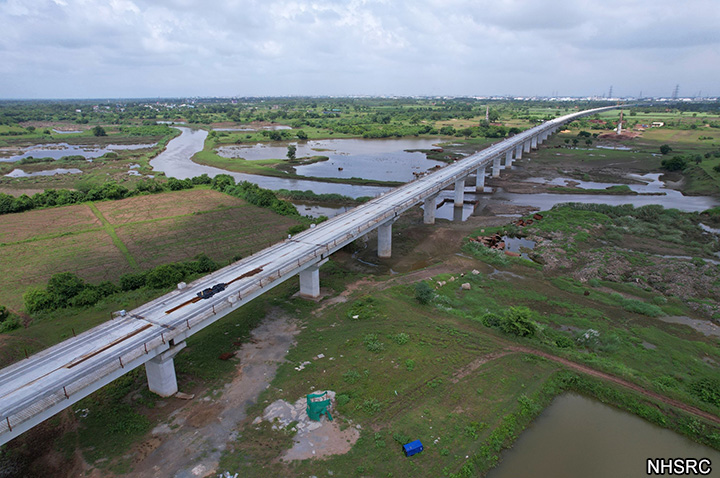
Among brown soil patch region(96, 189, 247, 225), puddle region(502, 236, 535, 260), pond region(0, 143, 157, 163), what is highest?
pond region(0, 143, 157, 163)

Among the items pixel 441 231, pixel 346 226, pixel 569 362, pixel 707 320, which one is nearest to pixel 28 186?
pixel 346 226

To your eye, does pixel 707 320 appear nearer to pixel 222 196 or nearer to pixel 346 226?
pixel 346 226

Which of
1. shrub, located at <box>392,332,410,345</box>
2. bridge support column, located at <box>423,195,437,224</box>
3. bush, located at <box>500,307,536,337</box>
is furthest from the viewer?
bridge support column, located at <box>423,195,437,224</box>

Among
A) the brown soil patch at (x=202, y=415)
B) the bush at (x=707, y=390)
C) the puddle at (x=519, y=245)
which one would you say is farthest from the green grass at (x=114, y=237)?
the bush at (x=707, y=390)

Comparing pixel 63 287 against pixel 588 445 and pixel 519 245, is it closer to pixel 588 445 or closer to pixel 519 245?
pixel 588 445

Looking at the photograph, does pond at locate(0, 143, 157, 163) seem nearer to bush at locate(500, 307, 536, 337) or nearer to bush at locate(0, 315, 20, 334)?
bush at locate(0, 315, 20, 334)

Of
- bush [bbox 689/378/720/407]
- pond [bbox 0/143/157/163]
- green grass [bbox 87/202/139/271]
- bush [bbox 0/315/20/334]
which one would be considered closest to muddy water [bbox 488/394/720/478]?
Result: bush [bbox 689/378/720/407]

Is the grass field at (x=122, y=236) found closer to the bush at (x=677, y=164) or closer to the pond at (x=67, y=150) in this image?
the pond at (x=67, y=150)
